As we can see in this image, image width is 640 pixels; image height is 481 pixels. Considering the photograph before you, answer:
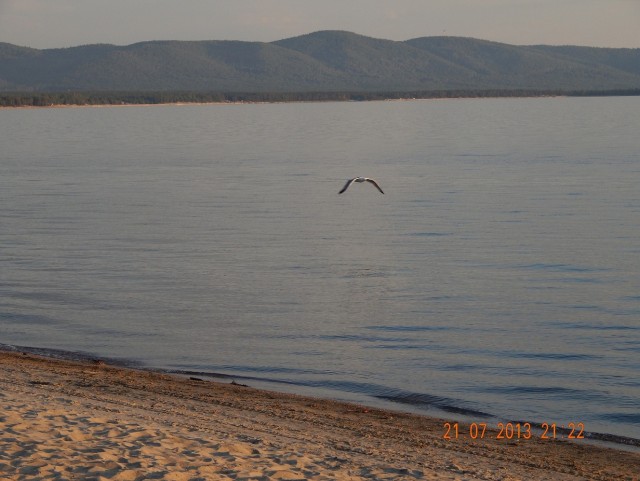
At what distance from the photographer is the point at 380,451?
11953 millimetres

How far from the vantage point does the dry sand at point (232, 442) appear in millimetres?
10430

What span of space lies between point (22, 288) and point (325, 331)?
770 cm

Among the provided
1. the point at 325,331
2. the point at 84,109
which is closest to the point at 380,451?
the point at 325,331

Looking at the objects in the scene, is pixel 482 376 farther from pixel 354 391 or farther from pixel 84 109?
pixel 84 109

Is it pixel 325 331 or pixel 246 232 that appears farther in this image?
pixel 246 232

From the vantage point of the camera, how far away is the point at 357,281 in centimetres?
2500
